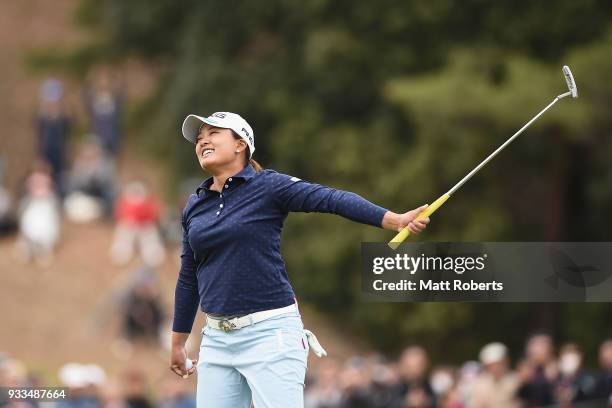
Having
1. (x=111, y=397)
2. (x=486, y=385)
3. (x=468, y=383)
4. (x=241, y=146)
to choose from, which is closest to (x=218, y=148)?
(x=241, y=146)

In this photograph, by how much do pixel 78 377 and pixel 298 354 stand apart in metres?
6.21

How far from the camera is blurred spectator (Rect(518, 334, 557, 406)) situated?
1266 centimetres

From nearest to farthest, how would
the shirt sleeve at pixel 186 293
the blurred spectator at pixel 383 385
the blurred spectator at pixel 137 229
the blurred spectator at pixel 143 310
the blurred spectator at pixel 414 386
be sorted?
the shirt sleeve at pixel 186 293
the blurred spectator at pixel 414 386
the blurred spectator at pixel 383 385
the blurred spectator at pixel 143 310
the blurred spectator at pixel 137 229

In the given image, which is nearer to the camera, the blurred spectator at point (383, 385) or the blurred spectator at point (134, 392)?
the blurred spectator at point (134, 392)

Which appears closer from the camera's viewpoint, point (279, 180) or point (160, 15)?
point (279, 180)

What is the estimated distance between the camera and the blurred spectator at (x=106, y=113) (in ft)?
93.1

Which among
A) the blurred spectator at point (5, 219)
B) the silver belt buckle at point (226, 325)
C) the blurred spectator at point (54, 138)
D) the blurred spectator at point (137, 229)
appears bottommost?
the silver belt buckle at point (226, 325)

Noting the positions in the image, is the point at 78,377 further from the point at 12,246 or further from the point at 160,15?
the point at 160,15

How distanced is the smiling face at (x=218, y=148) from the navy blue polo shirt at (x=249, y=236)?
94 millimetres

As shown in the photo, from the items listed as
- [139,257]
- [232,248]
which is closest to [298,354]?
[232,248]

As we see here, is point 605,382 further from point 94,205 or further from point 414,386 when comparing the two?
point 94,205

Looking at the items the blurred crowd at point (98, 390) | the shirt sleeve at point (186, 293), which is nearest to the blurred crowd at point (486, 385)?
the blurred crowd at point (98, 390)

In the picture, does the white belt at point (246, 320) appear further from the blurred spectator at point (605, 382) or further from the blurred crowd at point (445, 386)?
the blurred spectator at point (605, 382)

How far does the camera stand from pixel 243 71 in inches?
1137
